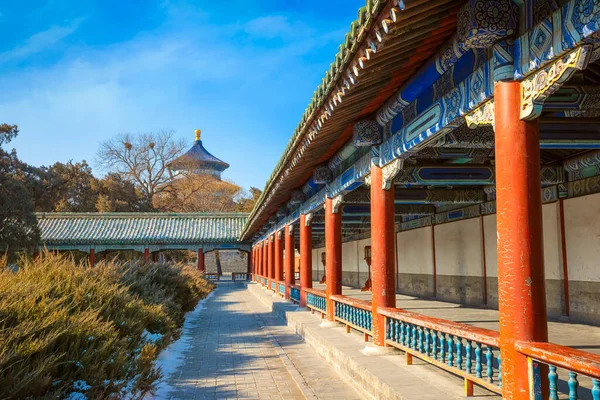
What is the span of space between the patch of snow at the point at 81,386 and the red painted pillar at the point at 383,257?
11.8 ft

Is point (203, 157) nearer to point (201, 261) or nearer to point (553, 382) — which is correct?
point (201, 261)

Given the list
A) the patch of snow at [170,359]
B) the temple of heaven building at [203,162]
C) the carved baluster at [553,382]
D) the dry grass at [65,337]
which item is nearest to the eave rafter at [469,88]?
the carved baluster at [553,382]

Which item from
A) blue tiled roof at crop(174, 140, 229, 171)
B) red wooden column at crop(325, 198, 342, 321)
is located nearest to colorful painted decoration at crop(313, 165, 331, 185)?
red wooden column at crop(325, 198, 342, 321)

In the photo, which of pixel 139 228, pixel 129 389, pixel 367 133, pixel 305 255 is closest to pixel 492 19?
pixel 367 133

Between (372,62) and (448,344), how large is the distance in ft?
8.69

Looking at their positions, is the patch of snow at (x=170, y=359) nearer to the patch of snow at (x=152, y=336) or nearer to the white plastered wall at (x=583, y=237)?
the patch of snow at (x=152, y=336)

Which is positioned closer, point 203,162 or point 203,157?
point 203,162

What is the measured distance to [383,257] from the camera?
664 centimetres

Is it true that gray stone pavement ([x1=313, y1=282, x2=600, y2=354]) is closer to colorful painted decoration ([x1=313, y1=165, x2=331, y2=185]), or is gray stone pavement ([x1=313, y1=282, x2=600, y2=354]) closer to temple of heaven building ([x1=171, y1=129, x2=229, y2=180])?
colorful painted decoration ([x1=313, y1=165, x2=331, y2=185])

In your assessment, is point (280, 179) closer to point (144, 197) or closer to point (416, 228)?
point (416, 228)

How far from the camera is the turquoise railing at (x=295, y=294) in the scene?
14164 mm

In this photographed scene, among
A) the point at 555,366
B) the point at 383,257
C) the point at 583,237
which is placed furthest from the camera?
the point at 583,237

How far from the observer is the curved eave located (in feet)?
12.4

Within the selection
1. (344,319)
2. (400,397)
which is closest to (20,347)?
(400,397)
